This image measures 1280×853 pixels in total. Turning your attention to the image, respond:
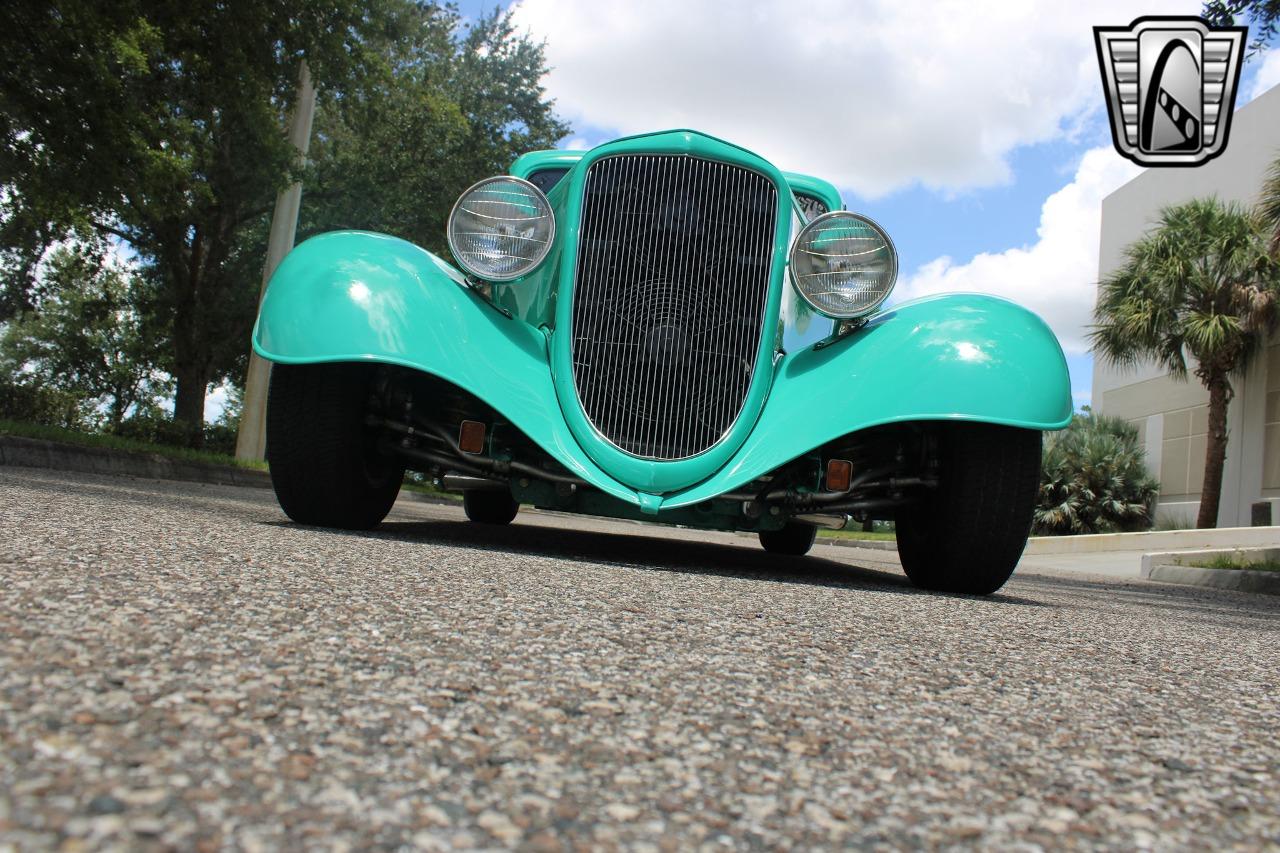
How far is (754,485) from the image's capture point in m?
3.53

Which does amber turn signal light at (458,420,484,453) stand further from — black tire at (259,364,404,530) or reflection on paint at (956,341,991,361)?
reflection on paint at (956,341,991,361)

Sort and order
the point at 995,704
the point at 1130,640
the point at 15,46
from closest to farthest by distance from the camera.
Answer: the point at 995,704, the point at 1130,640, the point at 15,46

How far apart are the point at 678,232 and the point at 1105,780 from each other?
117 inches

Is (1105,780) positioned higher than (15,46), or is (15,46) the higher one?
(15,46)

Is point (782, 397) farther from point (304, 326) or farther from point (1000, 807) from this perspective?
point (1000, 807)

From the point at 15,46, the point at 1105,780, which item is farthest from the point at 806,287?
the point at 15,46

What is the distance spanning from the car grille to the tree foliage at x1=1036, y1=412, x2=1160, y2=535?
1734 cm

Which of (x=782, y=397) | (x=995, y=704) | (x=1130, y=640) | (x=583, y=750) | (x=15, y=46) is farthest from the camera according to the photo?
(x=15, y=46)

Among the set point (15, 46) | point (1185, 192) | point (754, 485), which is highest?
point (1185, 192)

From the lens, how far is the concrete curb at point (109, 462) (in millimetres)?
7234

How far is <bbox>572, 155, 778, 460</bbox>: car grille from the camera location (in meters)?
3.64

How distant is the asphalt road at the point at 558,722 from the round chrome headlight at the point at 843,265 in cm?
174

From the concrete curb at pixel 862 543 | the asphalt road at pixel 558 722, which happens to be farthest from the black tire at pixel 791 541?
the concrete curb at pixel 862 543

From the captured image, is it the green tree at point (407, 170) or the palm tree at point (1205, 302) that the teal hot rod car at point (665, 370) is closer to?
the green tree at point (407, 170)
